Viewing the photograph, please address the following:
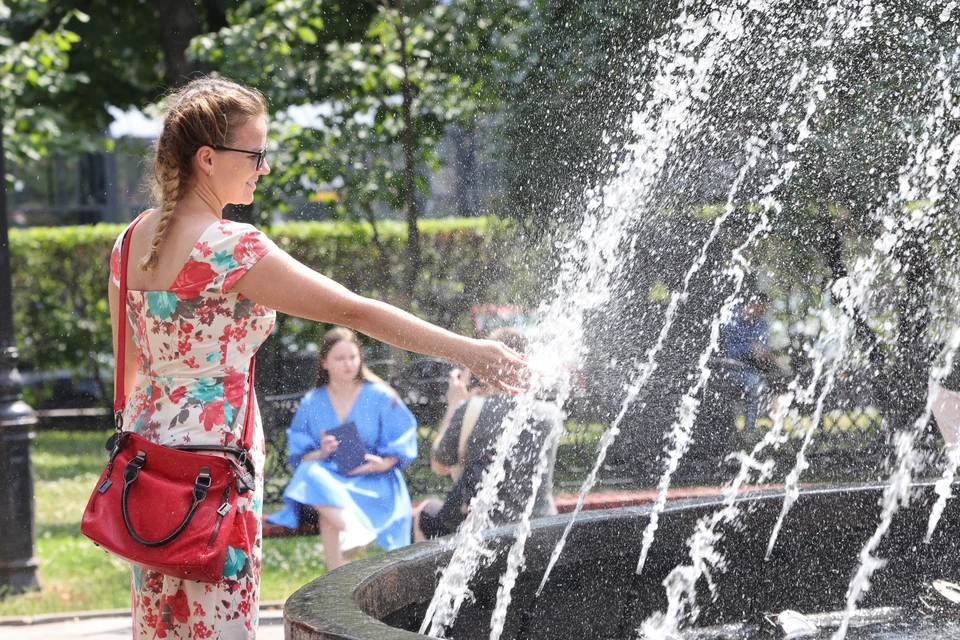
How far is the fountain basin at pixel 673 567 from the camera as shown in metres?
2.65

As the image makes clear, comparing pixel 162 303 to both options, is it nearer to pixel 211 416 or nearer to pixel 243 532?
pixel 211 416

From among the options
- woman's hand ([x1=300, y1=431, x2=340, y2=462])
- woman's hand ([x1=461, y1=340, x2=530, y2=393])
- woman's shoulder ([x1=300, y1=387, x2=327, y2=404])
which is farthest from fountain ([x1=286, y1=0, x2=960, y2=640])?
woman's hand ([x1=461, y1=340, x2=530, y2=393])

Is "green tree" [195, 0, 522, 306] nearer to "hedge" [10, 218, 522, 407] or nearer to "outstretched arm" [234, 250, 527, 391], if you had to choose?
"hedge" [10, 218, 522, 407]

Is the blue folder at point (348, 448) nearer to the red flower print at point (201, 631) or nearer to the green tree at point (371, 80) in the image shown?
the green tree at point (371, 80)

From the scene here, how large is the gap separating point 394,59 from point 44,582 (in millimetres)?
4364

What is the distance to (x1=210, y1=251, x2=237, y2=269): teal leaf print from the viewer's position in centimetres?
206

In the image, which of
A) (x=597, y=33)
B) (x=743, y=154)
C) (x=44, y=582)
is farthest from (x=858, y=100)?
(x=44, y=582)

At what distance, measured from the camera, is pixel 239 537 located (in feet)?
6.77

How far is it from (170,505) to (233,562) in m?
0.16

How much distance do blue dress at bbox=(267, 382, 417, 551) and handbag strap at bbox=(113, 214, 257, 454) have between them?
121 inches

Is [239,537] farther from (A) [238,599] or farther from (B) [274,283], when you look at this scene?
(B) [274,283]

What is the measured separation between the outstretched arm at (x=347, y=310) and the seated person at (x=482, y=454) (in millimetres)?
2702

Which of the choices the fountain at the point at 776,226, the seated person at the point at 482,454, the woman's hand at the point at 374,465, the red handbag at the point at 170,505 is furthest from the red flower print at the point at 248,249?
the woman's hand at the point at 374,465

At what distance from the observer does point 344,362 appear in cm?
578
